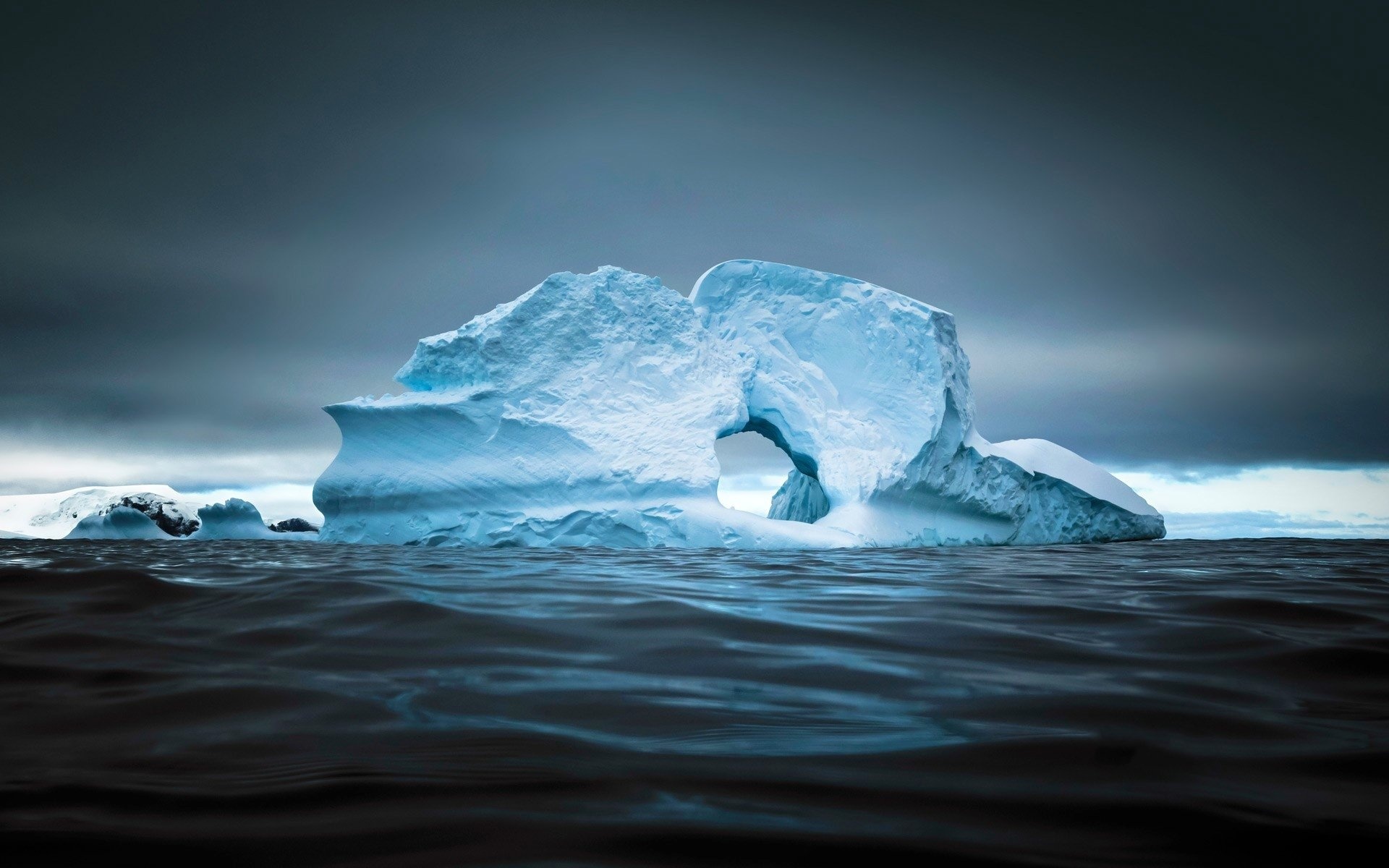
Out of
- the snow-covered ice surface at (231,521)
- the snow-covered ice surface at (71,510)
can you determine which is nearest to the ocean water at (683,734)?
the snow-covered ice surface at (231,521)

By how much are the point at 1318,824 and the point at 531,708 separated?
130 cm

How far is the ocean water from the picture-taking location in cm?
100

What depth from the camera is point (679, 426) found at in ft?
45.1

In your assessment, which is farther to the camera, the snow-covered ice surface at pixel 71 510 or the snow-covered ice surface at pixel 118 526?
the snow-covered ice surface at pixel 71 510

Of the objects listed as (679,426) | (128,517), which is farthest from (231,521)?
(679,426)

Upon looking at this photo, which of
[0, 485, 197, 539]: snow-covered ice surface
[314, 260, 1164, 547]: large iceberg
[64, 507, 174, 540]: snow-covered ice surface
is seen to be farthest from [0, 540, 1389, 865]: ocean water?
[0, 485, 197, 539]: snow-covered ice surface

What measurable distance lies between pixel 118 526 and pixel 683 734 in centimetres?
1837

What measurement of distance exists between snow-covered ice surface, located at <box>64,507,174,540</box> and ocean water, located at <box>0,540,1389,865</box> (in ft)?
48.8

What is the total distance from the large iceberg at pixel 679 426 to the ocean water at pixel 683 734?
9686mm

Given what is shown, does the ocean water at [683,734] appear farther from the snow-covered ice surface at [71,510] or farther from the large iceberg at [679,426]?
the snow-covered ice surface at [71,510]

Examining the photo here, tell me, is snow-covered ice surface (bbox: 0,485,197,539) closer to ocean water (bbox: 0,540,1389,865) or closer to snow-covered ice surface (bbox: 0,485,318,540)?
snow-covered ice surface (bbox: 0,485,318,540)

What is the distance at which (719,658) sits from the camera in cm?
223

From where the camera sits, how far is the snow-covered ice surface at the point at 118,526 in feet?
51.4

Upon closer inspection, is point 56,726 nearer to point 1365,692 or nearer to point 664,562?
point 1365,692
